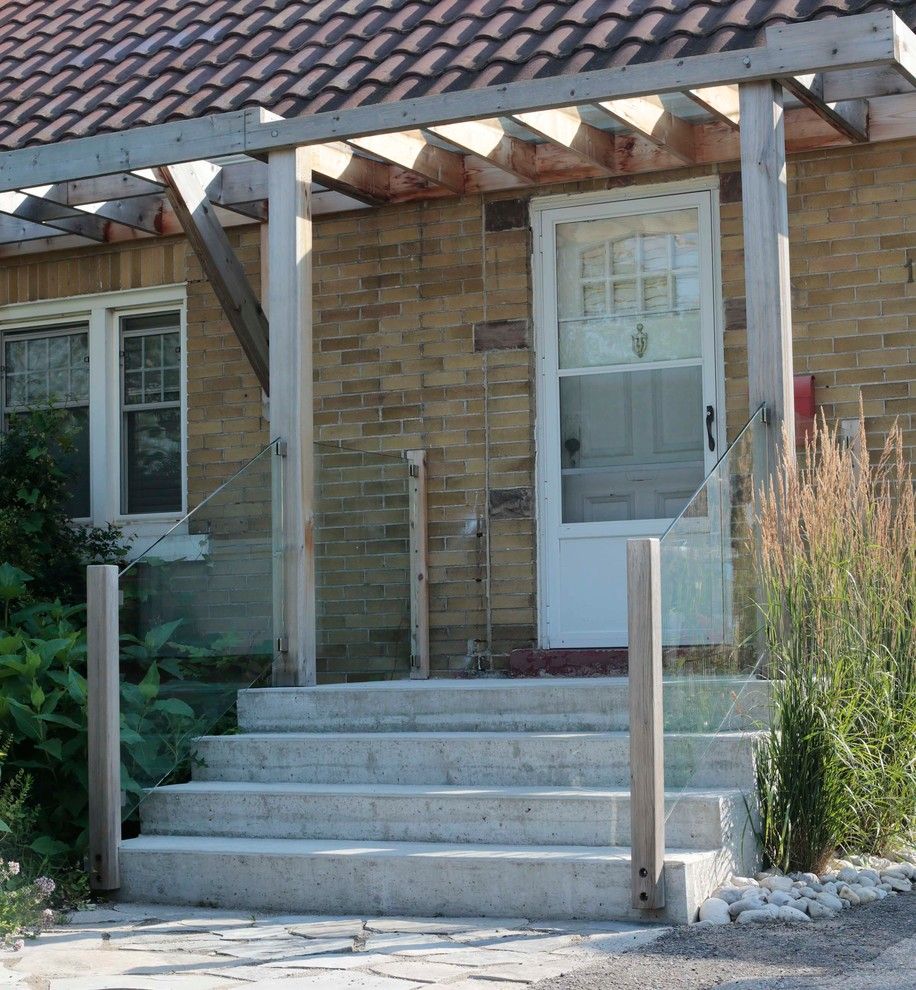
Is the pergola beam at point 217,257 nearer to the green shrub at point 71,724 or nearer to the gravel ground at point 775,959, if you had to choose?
the green shrub at point 71,724

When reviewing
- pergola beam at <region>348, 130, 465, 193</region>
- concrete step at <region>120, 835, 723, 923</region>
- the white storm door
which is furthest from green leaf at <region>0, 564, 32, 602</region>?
the white storm door

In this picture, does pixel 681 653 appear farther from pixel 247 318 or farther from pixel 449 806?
pixel 247 318

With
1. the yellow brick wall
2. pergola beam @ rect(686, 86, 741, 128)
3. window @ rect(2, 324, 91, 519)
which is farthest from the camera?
window @ rect(2, 324, 91, 519)

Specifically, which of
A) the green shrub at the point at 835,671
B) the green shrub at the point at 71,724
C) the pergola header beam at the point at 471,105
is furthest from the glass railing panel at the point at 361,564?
the green shrub at the point at 835,671

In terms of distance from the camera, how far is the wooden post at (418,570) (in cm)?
816

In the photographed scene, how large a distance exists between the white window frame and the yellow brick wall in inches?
3.7

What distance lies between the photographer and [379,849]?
5.55m

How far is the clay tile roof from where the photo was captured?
696 centimetres

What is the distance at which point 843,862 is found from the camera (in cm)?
553

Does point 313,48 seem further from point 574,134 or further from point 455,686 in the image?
point 455,686

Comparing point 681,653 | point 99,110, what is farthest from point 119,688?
point 99,110

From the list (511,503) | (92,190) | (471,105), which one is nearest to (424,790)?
(511,503)

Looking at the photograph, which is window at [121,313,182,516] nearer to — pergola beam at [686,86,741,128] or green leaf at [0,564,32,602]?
green leaf at [0,564,32,602]

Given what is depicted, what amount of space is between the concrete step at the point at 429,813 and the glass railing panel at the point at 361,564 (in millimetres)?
1260
